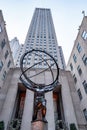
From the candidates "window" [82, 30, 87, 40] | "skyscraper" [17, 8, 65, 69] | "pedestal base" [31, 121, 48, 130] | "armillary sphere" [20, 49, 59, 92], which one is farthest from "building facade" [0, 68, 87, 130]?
"skyscraper" [17, 8, 65, 69]

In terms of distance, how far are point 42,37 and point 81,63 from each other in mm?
57628

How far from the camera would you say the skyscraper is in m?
65.4

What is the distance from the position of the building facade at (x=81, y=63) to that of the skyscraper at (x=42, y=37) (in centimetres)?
3122

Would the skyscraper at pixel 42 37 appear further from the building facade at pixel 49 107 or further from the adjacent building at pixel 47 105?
the building facade at pixel 49 107

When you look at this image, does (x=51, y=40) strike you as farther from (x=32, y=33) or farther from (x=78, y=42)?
(x=78, y=42)

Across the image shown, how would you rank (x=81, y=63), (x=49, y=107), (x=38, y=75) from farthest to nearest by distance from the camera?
(x=38, y=75), (x=81, y=63), (x=49, y=107)

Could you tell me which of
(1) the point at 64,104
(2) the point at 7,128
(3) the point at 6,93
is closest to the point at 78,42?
(1) the point at 64,104

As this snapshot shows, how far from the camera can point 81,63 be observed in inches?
890

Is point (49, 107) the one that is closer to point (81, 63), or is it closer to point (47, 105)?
point (47, 105)

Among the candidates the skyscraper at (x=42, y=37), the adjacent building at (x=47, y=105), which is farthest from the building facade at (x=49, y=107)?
the skyscraper at (x=42, y=37)

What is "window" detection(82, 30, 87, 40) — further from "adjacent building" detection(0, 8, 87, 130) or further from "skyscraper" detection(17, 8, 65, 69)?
"skyscraper" detection(17, 8, 65, 69)

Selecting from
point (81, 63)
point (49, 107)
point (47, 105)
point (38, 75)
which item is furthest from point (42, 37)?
point (49, 107)

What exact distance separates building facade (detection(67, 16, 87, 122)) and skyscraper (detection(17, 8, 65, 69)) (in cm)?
3122

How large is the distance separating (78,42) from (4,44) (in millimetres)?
13072
